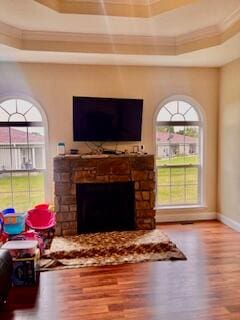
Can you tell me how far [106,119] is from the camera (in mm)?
4590

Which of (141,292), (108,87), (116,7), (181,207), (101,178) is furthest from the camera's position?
(181,207)

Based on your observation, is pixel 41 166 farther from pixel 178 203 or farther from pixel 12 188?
pixel 178 203

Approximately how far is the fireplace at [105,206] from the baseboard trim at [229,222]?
Answer: 61.0 inches

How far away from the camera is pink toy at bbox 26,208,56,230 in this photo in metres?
4.28

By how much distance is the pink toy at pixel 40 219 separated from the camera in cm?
428

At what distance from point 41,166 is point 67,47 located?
1.90 meters

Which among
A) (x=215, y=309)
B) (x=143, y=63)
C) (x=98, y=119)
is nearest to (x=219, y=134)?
(x=143, y=63)

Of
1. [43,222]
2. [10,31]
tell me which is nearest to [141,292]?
[43,222]

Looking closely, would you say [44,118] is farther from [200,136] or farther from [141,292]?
[141,292]

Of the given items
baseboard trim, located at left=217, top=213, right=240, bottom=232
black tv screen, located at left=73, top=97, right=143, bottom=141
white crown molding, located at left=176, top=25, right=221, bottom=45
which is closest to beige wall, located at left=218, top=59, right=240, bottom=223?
baseboard trim, located at left=217, top=213, right=240, bottom=232

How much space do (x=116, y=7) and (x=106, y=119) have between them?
1724 millimetres

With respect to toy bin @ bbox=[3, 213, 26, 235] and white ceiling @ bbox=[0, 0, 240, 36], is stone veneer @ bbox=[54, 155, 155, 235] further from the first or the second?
white ceiling @ bbox=[0, 0, 240, 36]

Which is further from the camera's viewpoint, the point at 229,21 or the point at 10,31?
the point at 10,31

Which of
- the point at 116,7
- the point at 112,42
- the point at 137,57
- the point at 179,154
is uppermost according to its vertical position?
the point at 116,7
